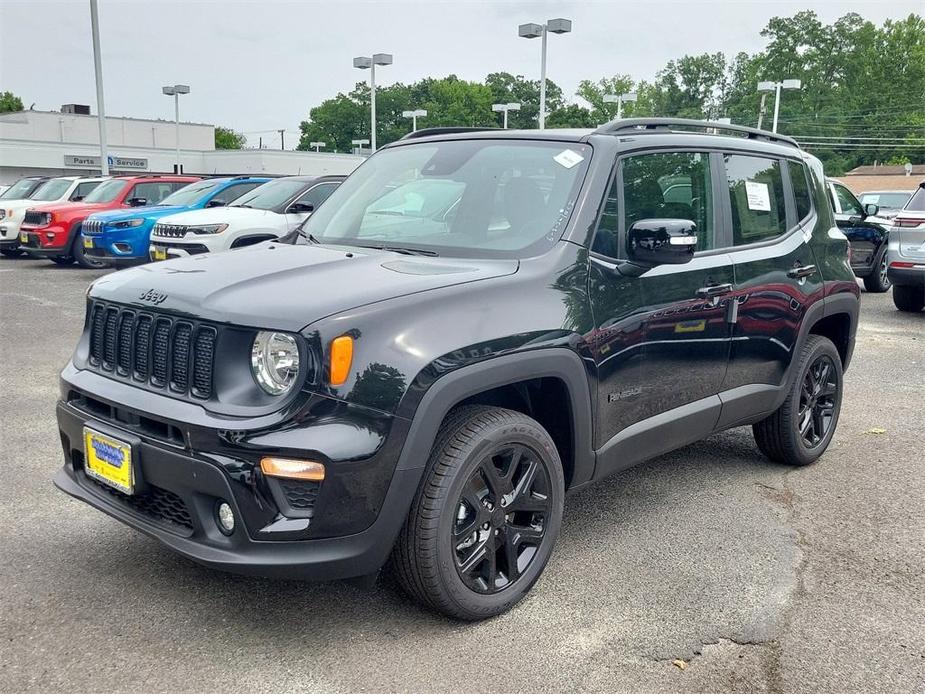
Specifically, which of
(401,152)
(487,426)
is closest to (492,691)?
(487,426)

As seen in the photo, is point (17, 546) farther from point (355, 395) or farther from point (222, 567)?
point (355, 395)

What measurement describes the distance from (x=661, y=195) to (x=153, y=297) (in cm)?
224

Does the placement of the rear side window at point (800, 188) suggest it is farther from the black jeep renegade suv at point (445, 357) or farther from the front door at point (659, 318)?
the front door at point (659, 318)

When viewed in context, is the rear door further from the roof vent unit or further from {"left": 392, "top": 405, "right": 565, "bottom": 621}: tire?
the roof vent unit

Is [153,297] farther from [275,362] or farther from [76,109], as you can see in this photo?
[76,109]

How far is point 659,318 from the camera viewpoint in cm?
376

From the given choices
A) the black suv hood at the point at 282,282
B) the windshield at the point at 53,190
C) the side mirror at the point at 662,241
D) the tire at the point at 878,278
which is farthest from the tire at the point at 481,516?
the windshield at the point at 53,190

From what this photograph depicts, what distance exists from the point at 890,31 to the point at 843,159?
14.0m

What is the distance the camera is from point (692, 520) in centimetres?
426

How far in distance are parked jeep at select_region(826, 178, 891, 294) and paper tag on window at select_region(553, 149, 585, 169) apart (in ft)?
34.6

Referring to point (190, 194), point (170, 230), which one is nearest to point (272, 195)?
point (170, 230)

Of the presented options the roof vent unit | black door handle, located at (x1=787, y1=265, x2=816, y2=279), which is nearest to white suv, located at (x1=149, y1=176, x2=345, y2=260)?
black door handle, located at (x1=787, y1=265, x2=816, y2=279)

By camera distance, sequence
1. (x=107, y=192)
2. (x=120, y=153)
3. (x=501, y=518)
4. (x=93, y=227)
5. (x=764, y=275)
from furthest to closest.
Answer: (x=120, y=153) < (x=107, y=192) < (x=93, y=227) < (x=764, y=275) < (x=501, y=518)

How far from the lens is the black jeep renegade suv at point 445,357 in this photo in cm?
274
